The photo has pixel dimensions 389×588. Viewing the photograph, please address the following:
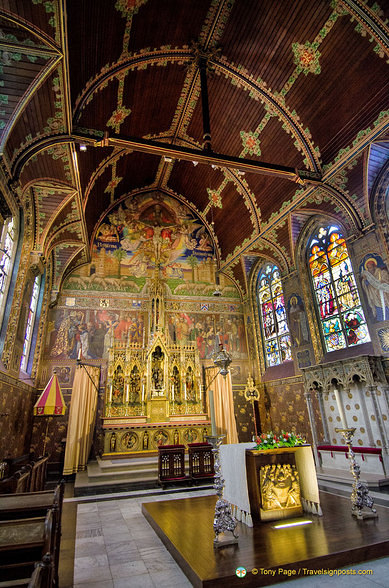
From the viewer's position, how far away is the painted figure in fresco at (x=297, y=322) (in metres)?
11.6

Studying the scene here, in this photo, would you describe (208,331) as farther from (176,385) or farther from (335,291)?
(335,291)

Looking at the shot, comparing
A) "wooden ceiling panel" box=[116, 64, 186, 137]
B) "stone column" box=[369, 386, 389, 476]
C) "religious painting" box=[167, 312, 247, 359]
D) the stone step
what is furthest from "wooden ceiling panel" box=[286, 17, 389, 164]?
the stone step

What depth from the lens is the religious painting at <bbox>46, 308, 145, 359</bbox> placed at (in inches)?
488

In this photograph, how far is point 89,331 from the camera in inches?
509

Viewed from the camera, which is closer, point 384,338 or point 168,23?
point 168,23

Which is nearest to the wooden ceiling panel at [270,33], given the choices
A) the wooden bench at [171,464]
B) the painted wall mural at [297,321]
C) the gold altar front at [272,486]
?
the painted wall mural at [297,321]

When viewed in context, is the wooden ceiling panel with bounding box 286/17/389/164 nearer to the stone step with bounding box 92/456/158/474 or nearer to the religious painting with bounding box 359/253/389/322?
the religious painting with bounding box 359/253/389/322

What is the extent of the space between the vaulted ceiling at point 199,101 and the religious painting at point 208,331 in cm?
375

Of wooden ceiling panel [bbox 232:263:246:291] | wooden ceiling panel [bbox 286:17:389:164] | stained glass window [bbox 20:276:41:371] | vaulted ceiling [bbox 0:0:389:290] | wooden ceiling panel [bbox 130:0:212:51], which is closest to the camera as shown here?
vaulted ceiling [bbox 0:0:389:290]

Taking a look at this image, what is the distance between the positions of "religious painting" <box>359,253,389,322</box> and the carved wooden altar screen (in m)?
6.40

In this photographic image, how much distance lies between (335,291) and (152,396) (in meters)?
7.21

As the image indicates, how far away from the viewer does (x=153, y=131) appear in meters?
12.4

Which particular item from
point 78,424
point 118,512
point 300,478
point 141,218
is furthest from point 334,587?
point 141,218

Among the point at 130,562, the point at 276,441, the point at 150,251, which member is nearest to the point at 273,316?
the point at 150,251
